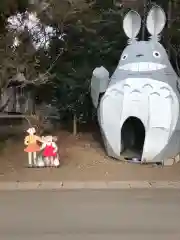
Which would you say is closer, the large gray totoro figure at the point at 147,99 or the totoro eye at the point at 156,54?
the large gray totoro figure at the point at 147,99

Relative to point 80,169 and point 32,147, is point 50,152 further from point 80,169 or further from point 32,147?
point 80,169

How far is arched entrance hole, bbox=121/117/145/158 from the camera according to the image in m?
13.4

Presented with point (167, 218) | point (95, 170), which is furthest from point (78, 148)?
point (167, 218)

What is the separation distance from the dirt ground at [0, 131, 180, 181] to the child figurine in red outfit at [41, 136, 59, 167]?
8.7 inches

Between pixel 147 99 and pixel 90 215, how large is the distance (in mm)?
4971

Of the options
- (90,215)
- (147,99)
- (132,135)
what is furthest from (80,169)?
(90,215)

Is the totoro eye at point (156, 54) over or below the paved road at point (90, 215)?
over

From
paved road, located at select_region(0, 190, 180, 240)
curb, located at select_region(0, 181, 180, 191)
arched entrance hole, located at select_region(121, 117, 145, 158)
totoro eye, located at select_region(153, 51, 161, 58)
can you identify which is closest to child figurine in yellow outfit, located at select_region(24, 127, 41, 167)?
curb, located at select_region(0, 181, 180, 191)

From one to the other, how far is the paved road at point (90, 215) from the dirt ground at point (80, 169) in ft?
4.33

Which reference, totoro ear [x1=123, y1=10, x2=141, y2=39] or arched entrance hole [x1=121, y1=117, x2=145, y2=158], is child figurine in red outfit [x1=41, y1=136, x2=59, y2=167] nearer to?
arched entrance hole [x1=121, y1=117, x2=145, y2=158]

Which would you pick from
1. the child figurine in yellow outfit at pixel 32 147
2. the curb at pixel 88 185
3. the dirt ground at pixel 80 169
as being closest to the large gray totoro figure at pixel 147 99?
the dirt ground at pixel 80 169

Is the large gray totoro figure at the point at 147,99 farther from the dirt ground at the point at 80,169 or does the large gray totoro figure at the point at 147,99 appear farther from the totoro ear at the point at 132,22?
the dirt ground at the point at 80,169

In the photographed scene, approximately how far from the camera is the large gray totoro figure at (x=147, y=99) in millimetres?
11680

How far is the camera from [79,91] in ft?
51.9
